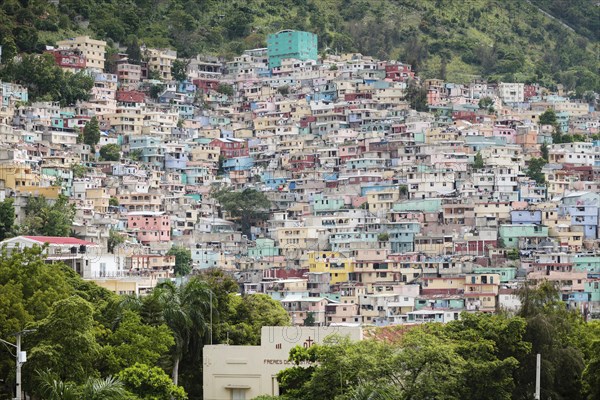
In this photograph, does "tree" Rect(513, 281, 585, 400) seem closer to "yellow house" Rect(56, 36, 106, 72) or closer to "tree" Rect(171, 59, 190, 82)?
"yellow house" Rect(56, 36, 106, 72)

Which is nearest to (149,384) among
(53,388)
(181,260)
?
(53,388)

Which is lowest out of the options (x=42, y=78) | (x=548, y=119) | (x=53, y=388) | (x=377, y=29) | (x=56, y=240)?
(x=53, y=388)

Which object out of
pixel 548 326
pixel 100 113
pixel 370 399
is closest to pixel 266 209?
pixel 100 113

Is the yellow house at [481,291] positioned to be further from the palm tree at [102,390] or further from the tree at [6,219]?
the palm tree at [102,390]

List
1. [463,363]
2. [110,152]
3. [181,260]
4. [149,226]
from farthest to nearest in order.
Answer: [110,152], [149,226], [181,260], [463,363]

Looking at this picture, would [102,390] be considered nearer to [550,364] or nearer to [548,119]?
[550,364]
